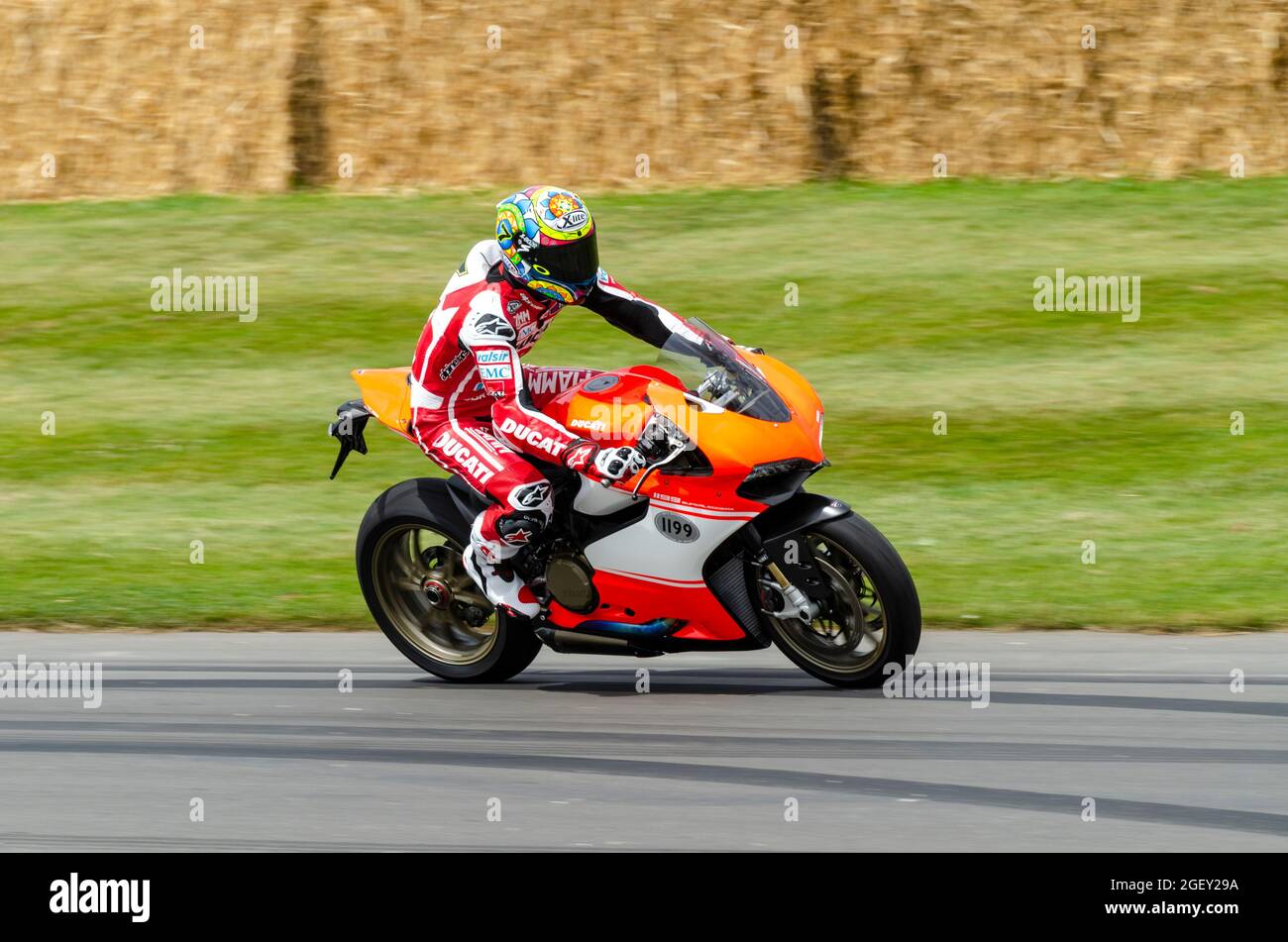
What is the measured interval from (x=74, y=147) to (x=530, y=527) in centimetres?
1381

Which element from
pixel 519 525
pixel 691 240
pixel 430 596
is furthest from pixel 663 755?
pixel 691 240

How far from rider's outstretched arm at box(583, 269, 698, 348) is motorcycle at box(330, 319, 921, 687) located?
4.7 inches

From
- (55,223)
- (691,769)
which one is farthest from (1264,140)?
(691,769)

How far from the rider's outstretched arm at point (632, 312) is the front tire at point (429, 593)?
3.49ft

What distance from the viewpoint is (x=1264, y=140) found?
725 inches

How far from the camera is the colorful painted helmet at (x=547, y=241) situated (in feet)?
25.5

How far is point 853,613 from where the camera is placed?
7477 millimetres

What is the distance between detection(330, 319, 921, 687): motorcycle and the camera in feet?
24.4

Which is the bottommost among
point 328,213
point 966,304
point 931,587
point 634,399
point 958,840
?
point 958,840

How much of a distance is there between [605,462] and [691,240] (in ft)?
34.3

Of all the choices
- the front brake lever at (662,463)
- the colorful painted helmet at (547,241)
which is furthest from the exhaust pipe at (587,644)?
the colorful painted helmet at (547,241)

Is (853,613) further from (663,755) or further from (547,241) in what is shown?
(547,241)

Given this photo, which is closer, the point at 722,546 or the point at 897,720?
the point at 897,720

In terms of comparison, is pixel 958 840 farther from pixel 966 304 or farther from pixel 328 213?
pixel 328 213
